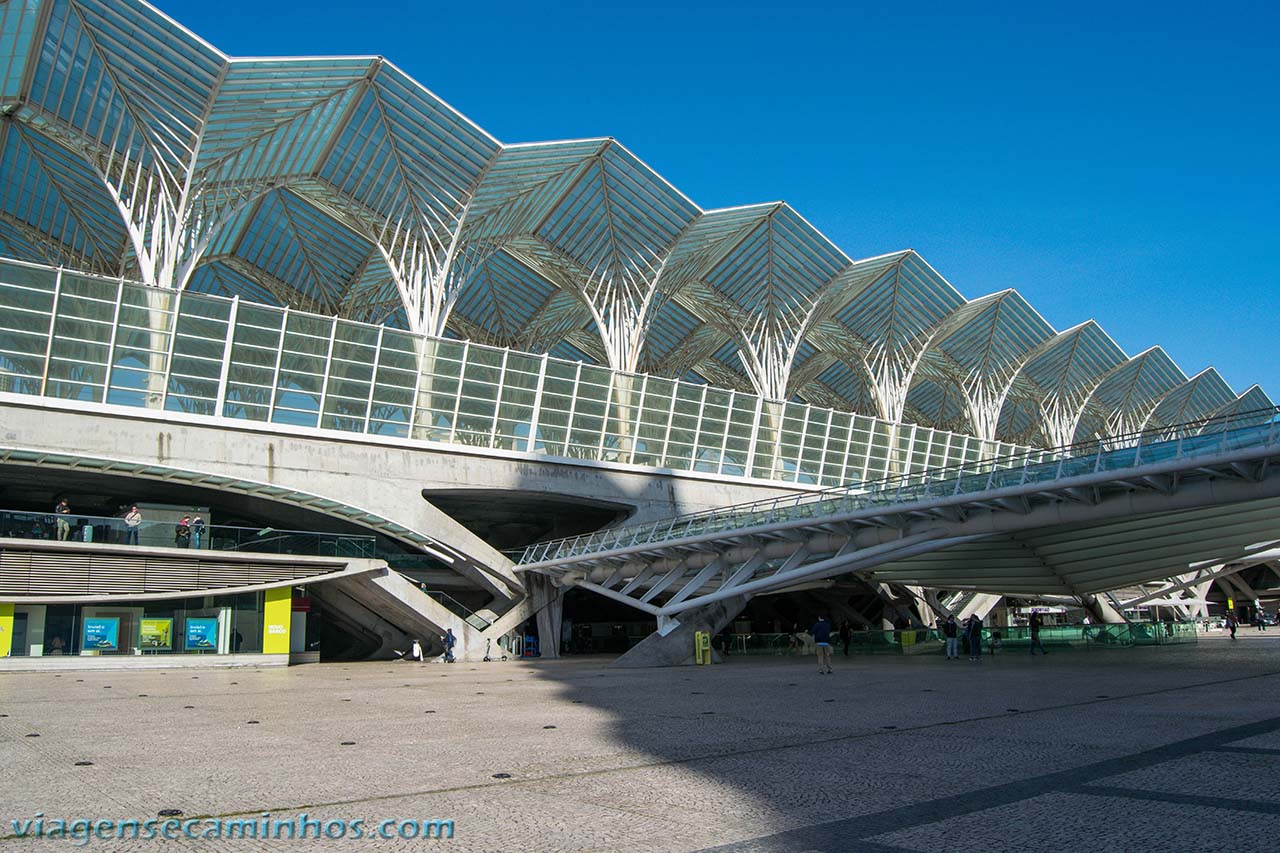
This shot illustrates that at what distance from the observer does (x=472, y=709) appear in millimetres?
17312

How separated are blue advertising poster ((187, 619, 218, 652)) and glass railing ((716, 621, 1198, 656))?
18911 millimetres

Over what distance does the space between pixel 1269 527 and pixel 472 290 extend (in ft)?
156

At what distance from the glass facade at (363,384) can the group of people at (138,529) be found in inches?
205

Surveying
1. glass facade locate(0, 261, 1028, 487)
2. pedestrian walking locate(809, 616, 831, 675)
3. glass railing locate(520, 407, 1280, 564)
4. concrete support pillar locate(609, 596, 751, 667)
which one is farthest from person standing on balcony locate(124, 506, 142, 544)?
pedestrian walking locate(809, 616, 831, 675)

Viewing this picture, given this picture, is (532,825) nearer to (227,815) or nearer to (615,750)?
(227,815)

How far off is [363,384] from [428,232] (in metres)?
9.20

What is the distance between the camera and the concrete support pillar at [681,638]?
34594 mm

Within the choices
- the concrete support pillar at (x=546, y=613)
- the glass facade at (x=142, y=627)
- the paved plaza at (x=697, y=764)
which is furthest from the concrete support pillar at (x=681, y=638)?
the paved plaza at (x=697, y=764)

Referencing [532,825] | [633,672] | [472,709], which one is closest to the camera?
[532,825]

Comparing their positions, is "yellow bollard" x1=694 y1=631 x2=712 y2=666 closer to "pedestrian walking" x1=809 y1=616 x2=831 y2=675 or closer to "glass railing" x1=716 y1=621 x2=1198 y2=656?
"glass railing" x1=716 y1=621 x2=1198 y2=656

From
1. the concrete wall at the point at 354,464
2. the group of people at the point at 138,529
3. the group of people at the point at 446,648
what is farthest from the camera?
the group of people at the point at 446,648

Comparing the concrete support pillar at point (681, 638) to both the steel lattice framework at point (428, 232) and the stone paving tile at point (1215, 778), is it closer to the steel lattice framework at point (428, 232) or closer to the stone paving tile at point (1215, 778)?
the steel lattice framework at point (428, 232)

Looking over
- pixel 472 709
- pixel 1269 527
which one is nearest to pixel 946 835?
pixel 472 709

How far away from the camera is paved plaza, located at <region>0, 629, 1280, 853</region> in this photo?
721 cm
